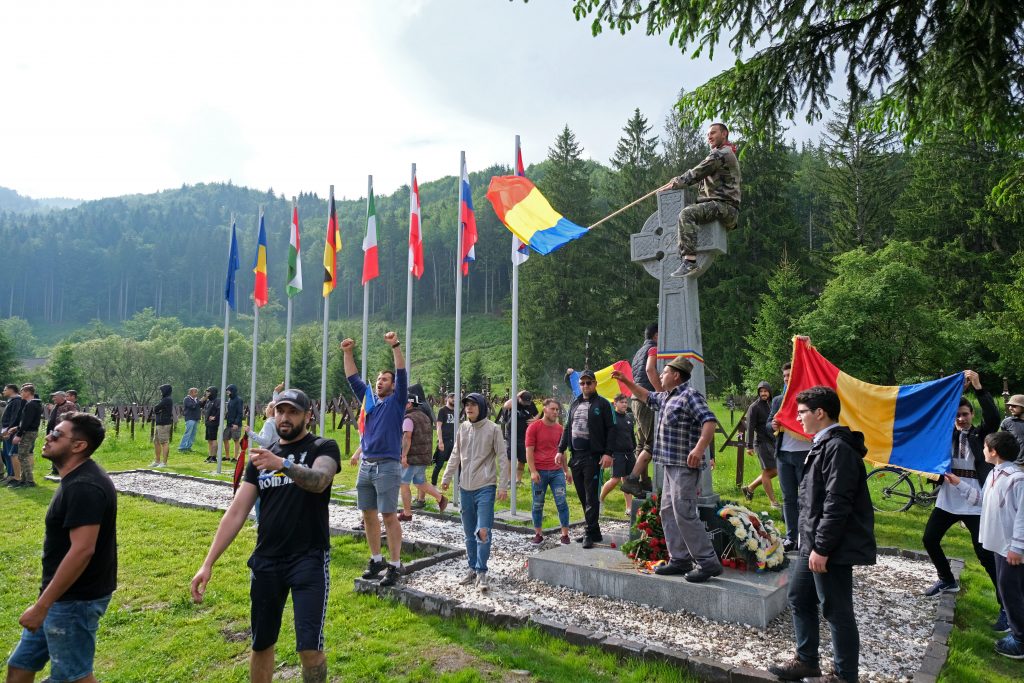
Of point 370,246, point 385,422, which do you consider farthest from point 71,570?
point 370,246

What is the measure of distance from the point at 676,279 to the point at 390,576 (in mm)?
4213

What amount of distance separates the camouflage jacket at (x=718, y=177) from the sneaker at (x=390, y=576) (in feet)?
15.8

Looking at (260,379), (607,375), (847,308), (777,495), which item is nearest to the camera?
(777,495)

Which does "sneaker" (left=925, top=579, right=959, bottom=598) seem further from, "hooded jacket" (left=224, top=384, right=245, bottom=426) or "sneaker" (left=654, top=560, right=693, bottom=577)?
"hooded jacket" (left=224, top=384, right=245, bottom=426)

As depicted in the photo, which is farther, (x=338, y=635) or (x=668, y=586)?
(x=668, y=586)

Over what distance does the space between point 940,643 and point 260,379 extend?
6645 cm

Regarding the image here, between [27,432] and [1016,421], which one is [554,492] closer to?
[1016,421]

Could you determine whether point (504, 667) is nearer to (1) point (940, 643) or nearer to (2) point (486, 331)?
(1) point (940, 643)

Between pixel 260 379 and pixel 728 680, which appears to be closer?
pixel 728 680

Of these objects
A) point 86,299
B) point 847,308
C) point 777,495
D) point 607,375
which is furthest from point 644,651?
point 86,299

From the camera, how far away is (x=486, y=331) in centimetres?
6769

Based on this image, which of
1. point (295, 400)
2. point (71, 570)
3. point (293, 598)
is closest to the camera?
point (71, 570)

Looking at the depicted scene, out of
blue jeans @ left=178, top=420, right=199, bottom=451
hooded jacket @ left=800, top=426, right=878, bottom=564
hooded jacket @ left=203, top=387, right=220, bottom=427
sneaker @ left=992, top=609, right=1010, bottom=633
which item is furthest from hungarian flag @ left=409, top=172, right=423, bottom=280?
blue jeans @ left=178, top=420, right=199, bottom=451

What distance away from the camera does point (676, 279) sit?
267 inches
